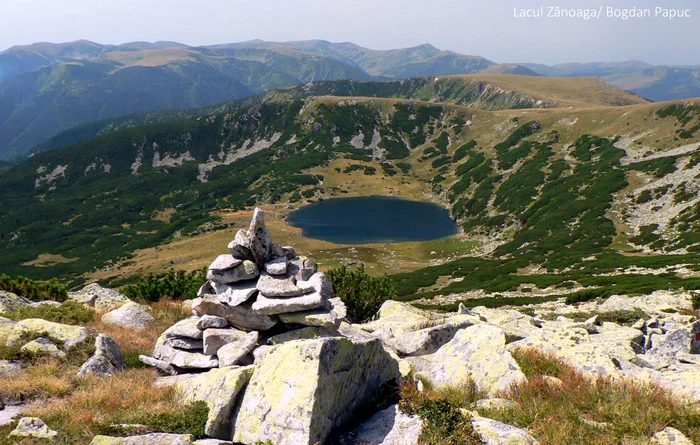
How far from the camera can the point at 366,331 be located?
2095 centimetres

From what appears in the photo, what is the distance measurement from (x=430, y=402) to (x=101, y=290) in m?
28.2

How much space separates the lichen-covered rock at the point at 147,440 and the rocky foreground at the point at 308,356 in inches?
1.5


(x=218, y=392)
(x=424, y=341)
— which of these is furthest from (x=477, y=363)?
(x=218, y=392)

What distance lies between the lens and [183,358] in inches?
617

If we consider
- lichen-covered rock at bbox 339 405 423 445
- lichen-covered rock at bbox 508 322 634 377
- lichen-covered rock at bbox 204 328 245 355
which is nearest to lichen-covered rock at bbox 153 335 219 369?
lichen-covered rock at bbox 204 328 245 355

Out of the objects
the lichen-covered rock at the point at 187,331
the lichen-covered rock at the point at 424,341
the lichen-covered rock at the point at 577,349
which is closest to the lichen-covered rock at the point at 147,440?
the lichen-covered rock at the point at 187,331

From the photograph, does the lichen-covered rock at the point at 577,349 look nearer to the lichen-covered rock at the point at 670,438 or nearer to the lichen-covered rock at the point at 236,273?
the lichen-covered rock at the point at 670,438

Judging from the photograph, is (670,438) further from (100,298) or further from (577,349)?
(100,298)

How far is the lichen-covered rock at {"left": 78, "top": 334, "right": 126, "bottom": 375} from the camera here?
13.6 m

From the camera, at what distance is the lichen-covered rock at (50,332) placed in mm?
15422

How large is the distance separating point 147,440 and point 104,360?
715cm

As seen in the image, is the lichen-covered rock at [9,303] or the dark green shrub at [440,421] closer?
the dark green shrub at [440,421]

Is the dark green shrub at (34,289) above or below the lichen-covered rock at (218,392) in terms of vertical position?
below

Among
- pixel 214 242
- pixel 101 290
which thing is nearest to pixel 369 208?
pixel 214 242
